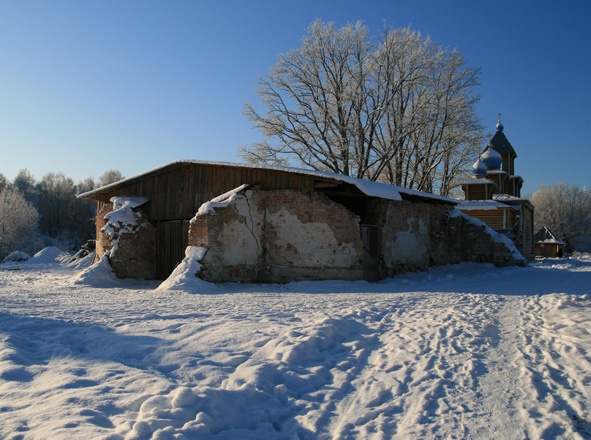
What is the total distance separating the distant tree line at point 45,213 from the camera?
134 ft

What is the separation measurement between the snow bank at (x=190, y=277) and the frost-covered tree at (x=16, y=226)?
33.9 meters

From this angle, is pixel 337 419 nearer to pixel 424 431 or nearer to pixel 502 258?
pixel 424 431

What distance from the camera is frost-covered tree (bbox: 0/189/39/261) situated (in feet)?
132

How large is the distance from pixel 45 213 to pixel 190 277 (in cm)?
5034

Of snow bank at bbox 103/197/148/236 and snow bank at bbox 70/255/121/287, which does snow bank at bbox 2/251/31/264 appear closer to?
snow bank at bbox 103/197/148/236

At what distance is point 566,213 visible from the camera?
2318 inches

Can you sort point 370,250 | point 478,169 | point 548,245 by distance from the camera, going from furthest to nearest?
point 548,245 → point 478,169 → point 370,250

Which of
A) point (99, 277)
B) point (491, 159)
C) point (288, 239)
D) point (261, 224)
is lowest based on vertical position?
point (99, 277)

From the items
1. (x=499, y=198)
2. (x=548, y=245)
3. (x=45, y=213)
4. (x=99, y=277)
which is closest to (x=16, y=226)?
(x=45, y=213)

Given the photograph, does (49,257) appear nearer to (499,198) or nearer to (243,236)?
(243,236)

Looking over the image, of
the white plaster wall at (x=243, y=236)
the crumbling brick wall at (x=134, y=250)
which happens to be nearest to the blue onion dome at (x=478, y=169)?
the white plaster wall at (x=243, y=236)

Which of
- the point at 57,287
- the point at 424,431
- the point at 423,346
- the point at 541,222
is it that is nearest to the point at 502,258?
the point at 423,346

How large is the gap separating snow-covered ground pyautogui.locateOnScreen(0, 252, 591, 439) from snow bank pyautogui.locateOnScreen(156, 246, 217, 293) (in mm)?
2792

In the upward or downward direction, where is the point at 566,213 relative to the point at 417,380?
upward
